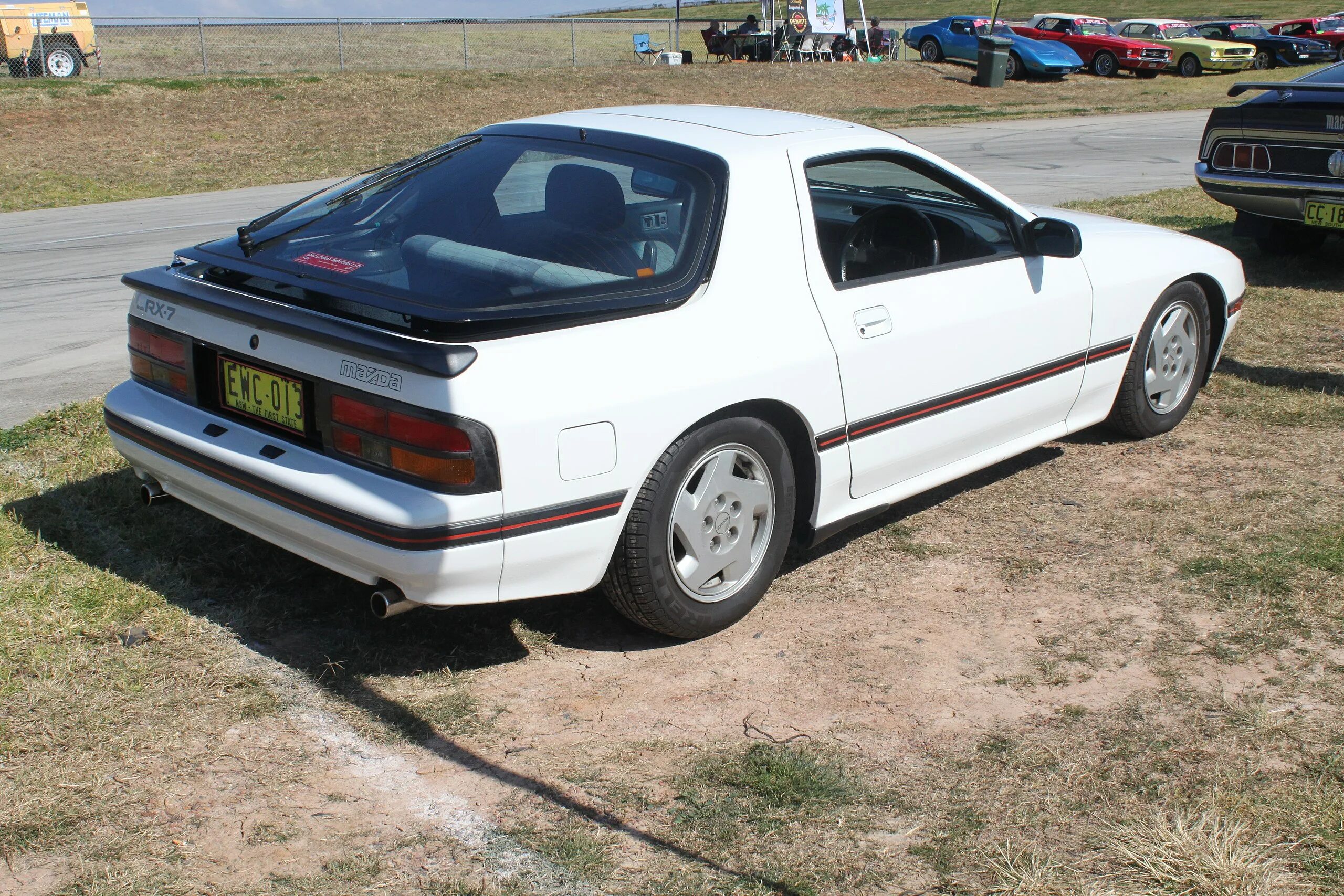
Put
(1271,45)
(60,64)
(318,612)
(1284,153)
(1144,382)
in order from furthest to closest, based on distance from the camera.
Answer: (1271,45), (60,64), (1284,153), (1144,382), (318,612)

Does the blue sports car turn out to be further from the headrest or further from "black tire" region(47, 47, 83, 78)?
the headrest

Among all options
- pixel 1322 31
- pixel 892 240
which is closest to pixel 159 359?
pixel 892 240

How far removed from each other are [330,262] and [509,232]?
52 cm

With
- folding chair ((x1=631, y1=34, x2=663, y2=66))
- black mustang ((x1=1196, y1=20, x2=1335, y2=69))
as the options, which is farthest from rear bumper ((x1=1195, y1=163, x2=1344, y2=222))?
black mustang ((x1=1196, y1=20, x2=1335, y2=69))

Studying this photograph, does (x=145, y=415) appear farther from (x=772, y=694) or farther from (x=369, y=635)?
(x=772, y=694)

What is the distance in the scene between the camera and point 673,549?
136 inches

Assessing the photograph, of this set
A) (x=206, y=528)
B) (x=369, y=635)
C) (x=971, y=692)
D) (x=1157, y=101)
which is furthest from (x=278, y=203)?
(x=1157, y=101)

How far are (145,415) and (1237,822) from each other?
3.11 metres

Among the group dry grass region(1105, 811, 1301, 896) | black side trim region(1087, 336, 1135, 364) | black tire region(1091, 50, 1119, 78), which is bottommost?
dry grass region(1105, 811, 1301, 896)

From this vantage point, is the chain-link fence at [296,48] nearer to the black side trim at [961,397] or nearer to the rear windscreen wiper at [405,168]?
the rear windscreen wiper at [405,168]

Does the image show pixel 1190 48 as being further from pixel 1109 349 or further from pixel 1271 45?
pixel 1109 349

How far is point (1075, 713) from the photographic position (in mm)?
3223

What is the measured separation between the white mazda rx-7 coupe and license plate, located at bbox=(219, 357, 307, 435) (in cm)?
1

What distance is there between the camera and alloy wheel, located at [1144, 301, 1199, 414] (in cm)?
516
